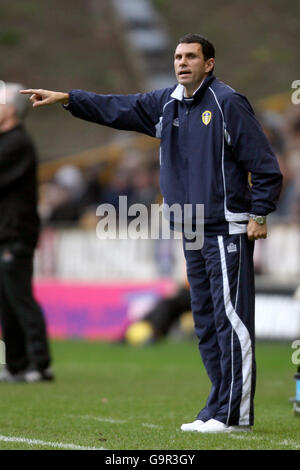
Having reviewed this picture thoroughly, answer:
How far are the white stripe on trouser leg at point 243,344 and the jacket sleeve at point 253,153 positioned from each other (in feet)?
1.30

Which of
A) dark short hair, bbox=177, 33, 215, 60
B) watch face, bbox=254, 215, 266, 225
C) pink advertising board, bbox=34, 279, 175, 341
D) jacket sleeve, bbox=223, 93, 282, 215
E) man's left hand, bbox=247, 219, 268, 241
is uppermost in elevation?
dark short hair, bbox=177, 33, 215, 60

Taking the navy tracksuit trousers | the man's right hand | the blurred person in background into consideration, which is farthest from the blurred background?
the man's right hand

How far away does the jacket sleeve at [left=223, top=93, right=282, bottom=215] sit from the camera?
6250mm

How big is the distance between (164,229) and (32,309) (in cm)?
573

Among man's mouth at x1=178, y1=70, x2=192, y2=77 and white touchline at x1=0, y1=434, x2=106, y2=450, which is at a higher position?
man's mouth at x1=178, y1=70, x2=192, y2=77

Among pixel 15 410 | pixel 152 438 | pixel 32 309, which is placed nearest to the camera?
pixel 152 438

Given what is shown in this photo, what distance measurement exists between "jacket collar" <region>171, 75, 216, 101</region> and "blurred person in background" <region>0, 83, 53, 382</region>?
3334 millimetres

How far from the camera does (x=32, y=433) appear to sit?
618 cm

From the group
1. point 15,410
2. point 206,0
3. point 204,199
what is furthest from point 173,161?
Answer: point 206,0

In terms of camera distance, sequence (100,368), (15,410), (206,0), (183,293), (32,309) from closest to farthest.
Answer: (15,410), (32,309), (100,368), (183,293), (206,0)

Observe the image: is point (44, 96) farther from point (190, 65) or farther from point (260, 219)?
point (260, 219)

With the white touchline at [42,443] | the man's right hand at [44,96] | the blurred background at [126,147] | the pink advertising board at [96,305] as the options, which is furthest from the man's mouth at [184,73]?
the pink advertising board at [96,305]

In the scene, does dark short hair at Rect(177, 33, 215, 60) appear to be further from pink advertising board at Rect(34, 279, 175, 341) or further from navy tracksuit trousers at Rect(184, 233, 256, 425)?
pink advertising board at Rect(34, 279, 175, 341)

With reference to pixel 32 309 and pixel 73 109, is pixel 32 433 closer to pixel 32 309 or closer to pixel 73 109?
pixel 73 109
